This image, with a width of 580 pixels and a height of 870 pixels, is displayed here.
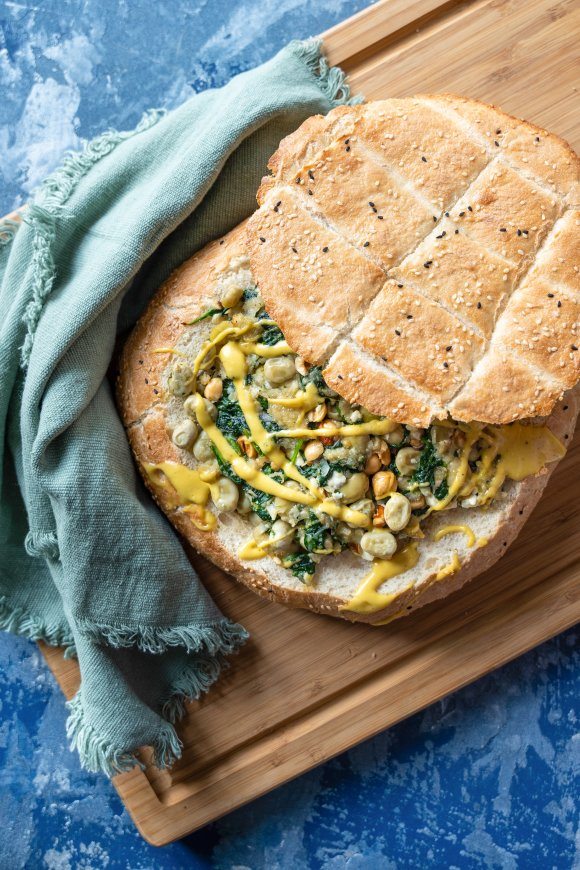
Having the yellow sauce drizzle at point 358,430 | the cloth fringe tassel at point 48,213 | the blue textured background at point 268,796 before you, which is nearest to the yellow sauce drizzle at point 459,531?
the yellow sauce drizzle at point 358,430

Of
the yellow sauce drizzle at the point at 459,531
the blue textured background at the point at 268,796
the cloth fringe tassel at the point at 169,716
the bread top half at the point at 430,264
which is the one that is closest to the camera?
the bread top half at the point at 430,264

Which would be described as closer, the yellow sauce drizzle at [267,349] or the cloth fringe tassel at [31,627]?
the yellow sauce drizzle at [267,349]

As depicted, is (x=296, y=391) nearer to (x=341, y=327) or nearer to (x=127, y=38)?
(x=341, y=327)

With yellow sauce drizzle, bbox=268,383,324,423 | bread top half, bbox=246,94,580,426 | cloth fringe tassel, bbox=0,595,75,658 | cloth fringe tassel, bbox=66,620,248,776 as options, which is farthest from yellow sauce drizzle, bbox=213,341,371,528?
cloth fringe tassel, bbox=0,595,75,658

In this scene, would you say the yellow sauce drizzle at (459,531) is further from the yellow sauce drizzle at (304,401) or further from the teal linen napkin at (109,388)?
the teal linen napkin at (109,388)

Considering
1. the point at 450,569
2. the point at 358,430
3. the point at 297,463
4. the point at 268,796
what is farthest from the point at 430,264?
the point at 268,796

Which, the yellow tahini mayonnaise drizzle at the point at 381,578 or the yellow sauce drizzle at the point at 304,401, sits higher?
the yellow sauce drizzle at the point at 304,401

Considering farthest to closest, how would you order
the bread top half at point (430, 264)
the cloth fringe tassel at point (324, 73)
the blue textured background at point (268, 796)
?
1. the blue textured background at point (268, 796)
2. the cloth fringe tassel at point (324, 73)
3. the bread top half at point (430, 264)

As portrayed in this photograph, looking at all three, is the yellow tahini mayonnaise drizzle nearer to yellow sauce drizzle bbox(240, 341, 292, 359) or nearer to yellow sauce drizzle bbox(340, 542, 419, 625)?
yellow sauce drizzle bbox(340, 542, 419, 625)
